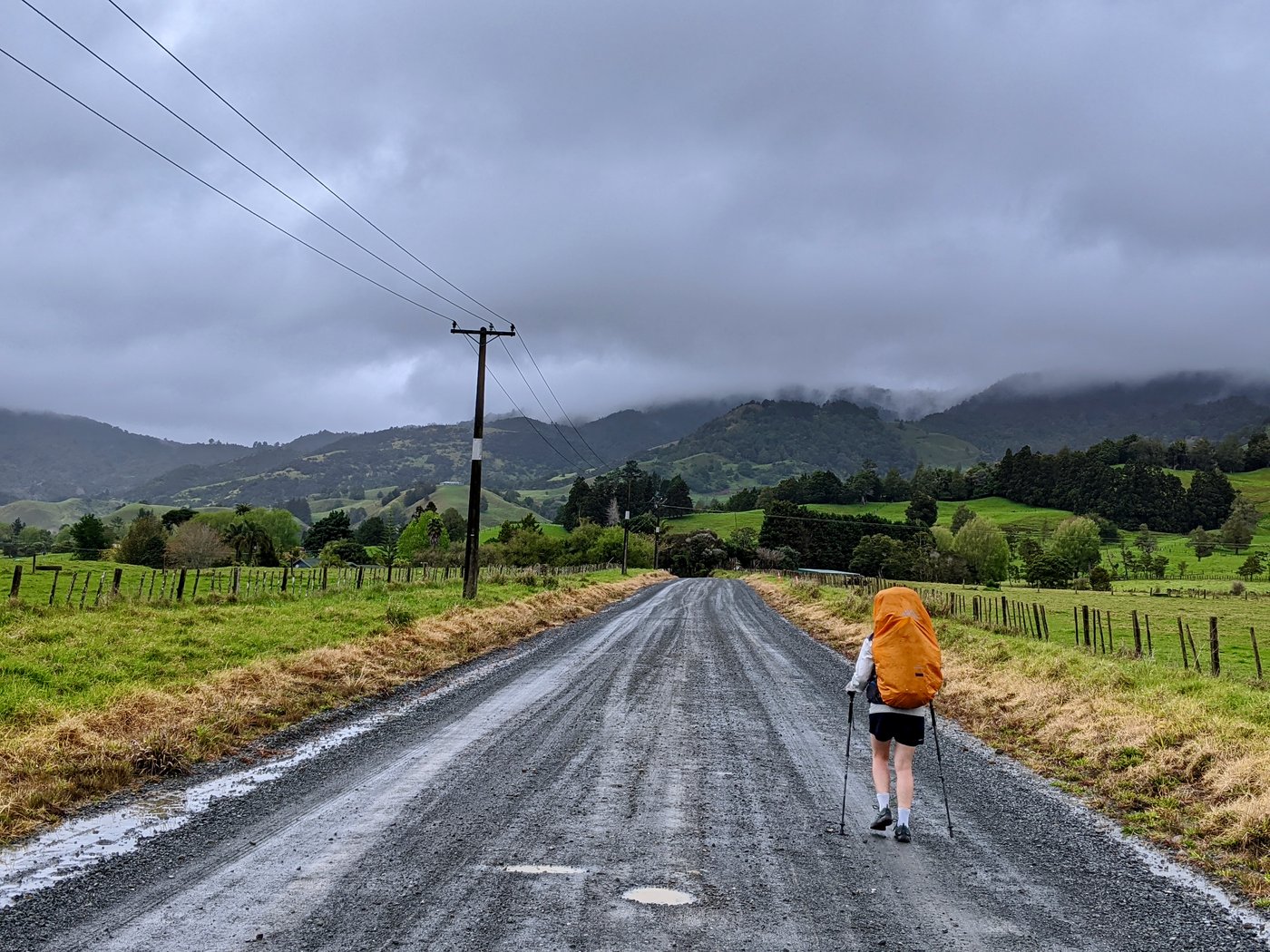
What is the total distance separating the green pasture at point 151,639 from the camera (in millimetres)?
11547

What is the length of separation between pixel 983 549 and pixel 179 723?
133m

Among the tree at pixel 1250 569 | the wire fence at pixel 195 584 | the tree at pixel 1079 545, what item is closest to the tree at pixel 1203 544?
the tree at pixel 1079 545

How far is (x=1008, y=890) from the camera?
564 centimetres

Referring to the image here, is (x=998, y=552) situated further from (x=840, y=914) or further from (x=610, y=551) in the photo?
(x=840, y=914)

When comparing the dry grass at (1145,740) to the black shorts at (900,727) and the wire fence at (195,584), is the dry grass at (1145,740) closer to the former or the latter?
the black shorts at (900,727)

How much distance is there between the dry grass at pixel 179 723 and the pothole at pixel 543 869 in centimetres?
377

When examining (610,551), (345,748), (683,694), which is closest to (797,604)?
(683,694)

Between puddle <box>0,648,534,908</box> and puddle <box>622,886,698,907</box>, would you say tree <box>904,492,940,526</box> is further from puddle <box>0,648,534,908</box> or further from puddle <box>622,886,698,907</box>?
puddle <box>622,886,698,907</box>

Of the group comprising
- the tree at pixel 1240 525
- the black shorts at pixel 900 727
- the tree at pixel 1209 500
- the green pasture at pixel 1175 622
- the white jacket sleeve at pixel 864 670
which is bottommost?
the green pasture at pixel 1175 622

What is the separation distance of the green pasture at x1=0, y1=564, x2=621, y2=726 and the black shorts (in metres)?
8.80

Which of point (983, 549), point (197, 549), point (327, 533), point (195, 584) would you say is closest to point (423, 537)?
point (327, 533)

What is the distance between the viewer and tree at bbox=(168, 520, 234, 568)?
93.6 meters

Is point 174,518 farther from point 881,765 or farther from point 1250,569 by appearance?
point 1250,569

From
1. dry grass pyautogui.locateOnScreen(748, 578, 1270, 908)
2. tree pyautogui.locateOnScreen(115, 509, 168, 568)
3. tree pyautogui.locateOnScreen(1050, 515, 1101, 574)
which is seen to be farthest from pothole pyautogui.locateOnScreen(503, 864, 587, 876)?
tree pyautogui.locateOnScreen(1050, 515, 1101, 574)
